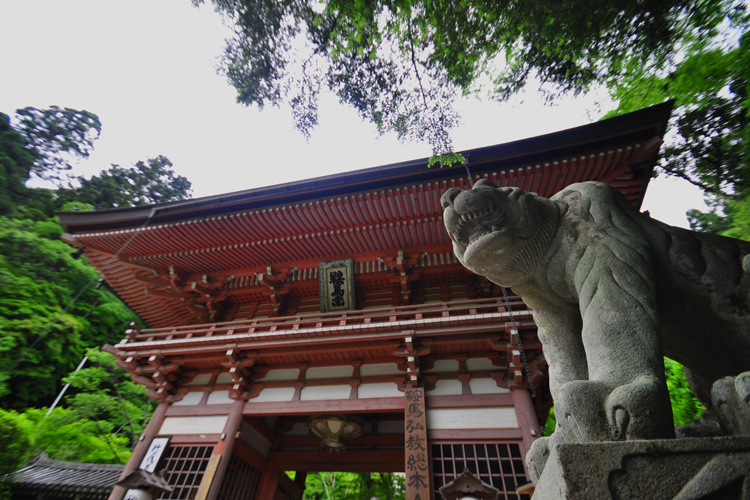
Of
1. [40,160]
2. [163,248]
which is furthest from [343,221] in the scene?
[40,160]

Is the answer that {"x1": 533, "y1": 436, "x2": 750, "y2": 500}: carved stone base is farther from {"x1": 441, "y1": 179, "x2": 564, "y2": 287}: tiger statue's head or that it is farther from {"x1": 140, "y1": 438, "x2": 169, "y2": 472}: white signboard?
{"x1": 140, "y1": 438, "x2": 169, "y2": 472}: white signboard

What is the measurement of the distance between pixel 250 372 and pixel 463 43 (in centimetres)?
702

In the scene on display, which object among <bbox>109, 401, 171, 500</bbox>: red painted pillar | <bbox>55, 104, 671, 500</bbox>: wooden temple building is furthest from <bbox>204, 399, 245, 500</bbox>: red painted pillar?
<bbox>109, 401, 171, 500</bbox>: red painted pillar

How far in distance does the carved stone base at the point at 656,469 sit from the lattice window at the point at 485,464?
190 inches

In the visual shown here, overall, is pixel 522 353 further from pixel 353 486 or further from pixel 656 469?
pixel 353 486

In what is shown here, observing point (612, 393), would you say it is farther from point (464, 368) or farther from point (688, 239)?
point (464, 368)

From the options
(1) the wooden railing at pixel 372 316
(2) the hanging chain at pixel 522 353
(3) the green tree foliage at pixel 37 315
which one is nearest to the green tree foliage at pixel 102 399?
(3) the green tree foliage at pixel 37 315

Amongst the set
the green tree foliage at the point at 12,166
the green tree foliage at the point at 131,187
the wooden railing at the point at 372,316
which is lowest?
the wooden railing at the point at 372,316

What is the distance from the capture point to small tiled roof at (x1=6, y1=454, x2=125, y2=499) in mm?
8773

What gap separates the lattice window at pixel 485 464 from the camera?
17.2ft

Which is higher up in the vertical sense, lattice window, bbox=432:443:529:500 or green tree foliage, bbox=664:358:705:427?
green tree foliage, bbox=664:358:705:427

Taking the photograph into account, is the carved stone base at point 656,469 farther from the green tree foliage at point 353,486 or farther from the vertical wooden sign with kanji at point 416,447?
the green tree foliage at point 353,486

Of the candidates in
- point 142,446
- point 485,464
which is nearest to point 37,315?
point 142,446

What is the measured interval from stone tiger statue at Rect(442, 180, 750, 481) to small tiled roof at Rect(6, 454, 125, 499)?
36.5 ft
